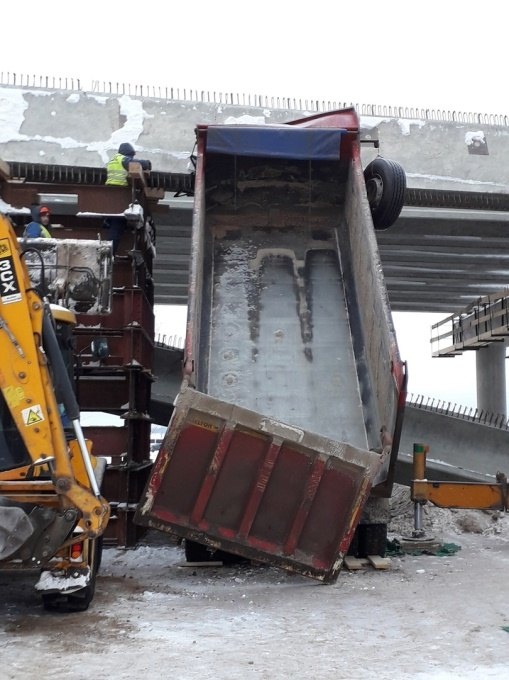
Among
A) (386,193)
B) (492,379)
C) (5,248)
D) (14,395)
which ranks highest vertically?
(386,193)

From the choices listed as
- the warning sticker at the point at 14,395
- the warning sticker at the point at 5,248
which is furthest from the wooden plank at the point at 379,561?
the warning sticker at the point at 5,248

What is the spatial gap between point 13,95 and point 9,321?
9.94 metres

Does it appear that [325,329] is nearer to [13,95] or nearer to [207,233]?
[207,233]

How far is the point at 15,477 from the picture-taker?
689cm

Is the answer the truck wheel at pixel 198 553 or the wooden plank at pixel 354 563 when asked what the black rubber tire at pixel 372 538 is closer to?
the wooden plank at pixel 354 563

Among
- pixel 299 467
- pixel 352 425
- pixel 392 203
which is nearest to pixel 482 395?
pixel 392 203

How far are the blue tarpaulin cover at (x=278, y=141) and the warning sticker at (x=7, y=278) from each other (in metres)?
6.11

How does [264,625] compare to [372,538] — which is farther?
[372,538]

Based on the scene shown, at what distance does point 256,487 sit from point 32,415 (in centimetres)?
270

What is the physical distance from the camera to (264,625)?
7066 millimetres

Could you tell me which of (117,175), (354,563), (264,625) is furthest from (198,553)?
(117,175)

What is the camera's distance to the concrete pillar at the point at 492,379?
29.8m

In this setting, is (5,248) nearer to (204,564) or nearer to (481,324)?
(204,564)

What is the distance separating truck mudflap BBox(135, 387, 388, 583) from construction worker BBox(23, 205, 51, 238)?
2.76 m
